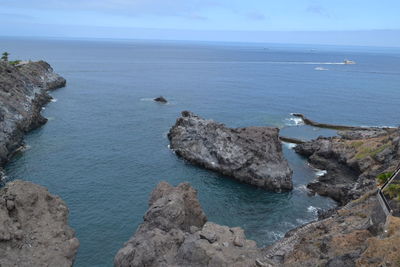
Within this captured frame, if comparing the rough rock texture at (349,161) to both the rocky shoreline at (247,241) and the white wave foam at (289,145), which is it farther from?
the rocky shoreline at (247,241)

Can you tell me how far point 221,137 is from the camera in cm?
8362

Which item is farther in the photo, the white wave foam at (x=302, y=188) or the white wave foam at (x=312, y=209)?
the white wave foam at (x=302, y=188)

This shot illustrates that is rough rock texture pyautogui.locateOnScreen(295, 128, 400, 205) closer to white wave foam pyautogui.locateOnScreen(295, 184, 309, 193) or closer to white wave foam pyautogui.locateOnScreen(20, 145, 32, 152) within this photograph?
white wave foam pyautogui.locateOnScreen(295, 184, 309, 193)

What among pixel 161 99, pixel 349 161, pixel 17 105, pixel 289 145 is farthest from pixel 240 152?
pixel 161 99

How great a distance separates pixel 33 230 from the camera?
4178 centimetres

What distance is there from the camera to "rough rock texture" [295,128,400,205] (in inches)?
2726

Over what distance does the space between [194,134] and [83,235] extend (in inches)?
1595

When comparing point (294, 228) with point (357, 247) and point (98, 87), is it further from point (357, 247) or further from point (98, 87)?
point (98, 87)

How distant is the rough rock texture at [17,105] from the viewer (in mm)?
83625

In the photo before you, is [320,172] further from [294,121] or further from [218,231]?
[218,231]

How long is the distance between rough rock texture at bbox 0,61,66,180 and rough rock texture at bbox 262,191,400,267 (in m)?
60.7

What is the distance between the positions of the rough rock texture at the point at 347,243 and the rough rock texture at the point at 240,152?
2503 cm

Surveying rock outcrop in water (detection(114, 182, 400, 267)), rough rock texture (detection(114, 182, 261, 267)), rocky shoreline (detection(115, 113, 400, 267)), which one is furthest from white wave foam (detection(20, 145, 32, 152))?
rough rock texture (detection(114, 182, 261, 267))

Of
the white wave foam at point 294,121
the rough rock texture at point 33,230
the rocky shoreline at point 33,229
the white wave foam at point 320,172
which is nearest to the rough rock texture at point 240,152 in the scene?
the white wave foam at point 320,172
